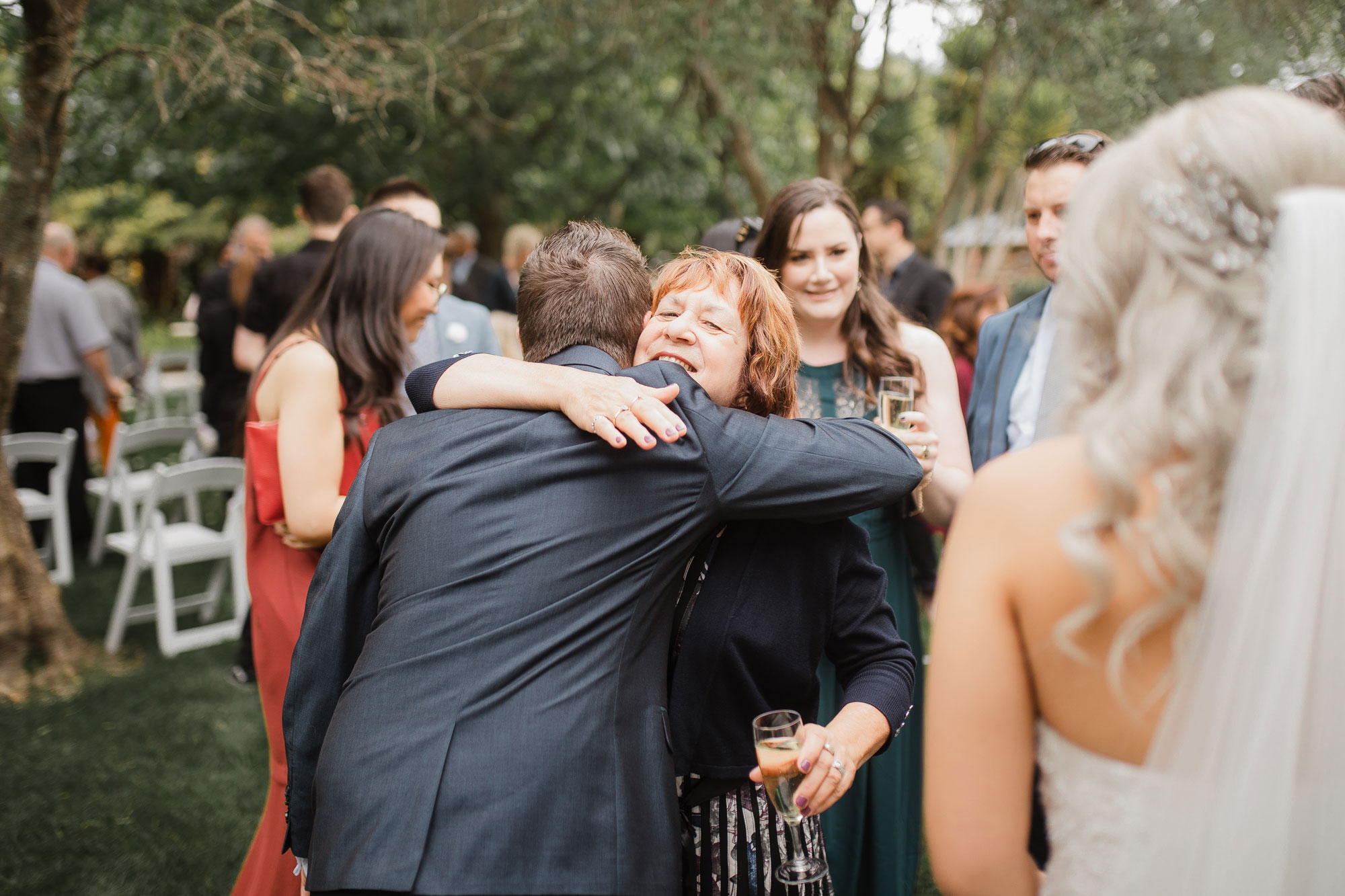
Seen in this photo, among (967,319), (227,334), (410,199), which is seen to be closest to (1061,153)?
(410,199)

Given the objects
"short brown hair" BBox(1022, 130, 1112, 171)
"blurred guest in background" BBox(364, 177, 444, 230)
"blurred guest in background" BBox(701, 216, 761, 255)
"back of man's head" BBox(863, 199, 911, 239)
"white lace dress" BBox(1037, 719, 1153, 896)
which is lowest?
"white lace dress" BBox(1037, 719, 1153, 896)

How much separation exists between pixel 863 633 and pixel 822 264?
4.57 ft

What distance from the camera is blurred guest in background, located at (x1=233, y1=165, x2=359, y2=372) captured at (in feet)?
17.1

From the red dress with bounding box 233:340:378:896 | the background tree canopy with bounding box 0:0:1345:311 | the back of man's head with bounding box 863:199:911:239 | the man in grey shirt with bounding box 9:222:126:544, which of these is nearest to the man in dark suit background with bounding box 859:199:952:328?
the back of man's head with bounding box 863:199:911:239

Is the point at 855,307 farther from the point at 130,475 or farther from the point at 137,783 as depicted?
the point at 130,475

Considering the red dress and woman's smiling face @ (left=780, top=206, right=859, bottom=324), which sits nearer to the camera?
the red dress

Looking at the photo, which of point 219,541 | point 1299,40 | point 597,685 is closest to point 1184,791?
point 597,685

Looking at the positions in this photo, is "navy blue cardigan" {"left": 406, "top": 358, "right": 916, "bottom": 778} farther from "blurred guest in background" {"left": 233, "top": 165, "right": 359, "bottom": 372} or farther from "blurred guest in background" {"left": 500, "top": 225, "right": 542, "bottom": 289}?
"blurred guest in background" {"left": 500, "top": 225, "right": 542, "bottom": 289}

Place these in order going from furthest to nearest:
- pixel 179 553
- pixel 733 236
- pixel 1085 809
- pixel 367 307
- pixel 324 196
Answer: pixel 179 553, pixel 324 196, pixel 733 236, pixel 367 307, pixel 1085 809

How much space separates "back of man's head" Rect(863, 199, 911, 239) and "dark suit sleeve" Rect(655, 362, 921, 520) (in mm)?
6100

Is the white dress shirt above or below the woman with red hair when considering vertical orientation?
above

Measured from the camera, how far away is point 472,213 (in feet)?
44.7

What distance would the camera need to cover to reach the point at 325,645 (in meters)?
1.82

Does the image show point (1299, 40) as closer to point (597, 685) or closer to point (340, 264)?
point (340, 264)
